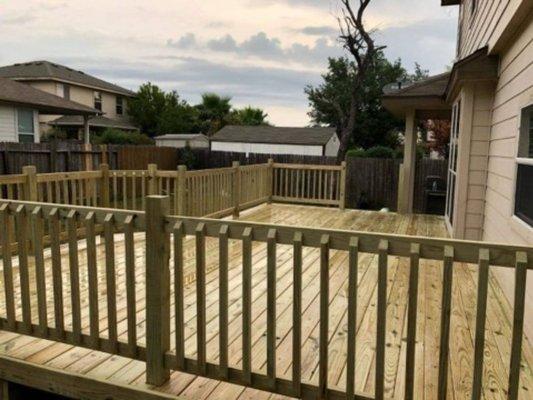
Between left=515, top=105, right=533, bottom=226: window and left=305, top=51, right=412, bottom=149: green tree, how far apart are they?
2479 centimetres

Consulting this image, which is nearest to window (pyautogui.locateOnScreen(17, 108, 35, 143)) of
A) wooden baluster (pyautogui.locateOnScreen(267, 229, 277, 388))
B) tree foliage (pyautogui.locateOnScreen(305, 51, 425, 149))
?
wooden baluster (pyautogui.locateOnScreen(267, 229, 277, 388))

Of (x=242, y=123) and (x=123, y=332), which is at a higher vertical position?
(x=242, y=123)

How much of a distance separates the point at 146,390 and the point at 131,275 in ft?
1.93

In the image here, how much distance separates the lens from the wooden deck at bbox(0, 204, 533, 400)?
7.91 ft

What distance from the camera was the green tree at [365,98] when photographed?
28703 millimetres

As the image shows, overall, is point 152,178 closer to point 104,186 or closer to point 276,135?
point 104,186

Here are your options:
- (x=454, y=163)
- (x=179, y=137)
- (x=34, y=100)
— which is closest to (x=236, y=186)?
(x=454, y=163)

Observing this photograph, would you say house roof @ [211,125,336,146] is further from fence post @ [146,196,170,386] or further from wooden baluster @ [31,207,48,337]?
fence post @ [146,196,170,386]

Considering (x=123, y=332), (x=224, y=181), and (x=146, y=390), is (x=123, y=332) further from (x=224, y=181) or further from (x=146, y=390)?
(x=224, y=181)

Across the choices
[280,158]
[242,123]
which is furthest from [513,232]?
[242,123]

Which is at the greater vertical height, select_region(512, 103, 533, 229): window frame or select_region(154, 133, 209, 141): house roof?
select_region(154, 133, 209, 141): house roof

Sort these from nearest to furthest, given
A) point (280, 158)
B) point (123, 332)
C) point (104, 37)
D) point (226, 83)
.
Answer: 1. point (123, 332)
2. point (280, 158)
3. point (104, 37)
4. point (226, 83)

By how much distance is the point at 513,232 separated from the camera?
3.55 m

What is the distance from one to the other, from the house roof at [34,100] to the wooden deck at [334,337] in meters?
8.19
